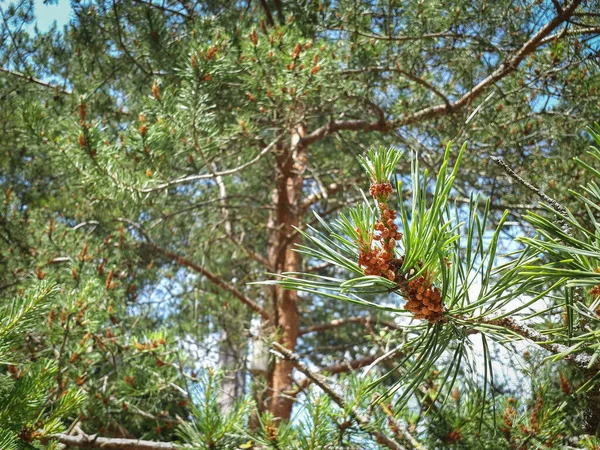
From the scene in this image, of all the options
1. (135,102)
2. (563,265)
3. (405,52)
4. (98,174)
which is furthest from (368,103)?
(563,265)

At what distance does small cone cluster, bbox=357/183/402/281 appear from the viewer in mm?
637

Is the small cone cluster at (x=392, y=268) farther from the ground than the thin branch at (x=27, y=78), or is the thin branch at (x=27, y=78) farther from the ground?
the thin branch at (x=27, y=78)

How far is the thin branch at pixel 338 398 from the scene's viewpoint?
3.41 feet

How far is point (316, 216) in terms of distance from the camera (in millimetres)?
685

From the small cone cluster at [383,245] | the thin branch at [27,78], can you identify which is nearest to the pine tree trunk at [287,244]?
the thin branch at [27,78]

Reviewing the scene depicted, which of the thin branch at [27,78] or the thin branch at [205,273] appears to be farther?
the thin branch at [205,273]

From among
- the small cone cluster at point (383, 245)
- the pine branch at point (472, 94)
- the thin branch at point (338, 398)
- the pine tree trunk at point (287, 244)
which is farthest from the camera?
the pine tree trunk at point (287, 244)

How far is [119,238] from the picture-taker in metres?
2.61

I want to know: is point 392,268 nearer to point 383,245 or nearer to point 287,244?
point 383,245

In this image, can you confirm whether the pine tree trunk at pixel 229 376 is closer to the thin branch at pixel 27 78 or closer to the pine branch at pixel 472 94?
the pine branch at pixel 472 94

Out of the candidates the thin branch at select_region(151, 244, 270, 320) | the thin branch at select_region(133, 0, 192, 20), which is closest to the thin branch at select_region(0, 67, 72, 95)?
the thin branch at select_region(133, 0, 192, 20)

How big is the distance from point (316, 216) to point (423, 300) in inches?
6.7

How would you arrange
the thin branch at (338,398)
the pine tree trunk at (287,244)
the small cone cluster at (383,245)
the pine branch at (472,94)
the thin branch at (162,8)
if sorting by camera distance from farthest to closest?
1. the pine tree trunk at (287,244)
2. the thin branch at (162,8)
3. the pine branch at (472,94)
4. the thin branch at (338,398)
5. the small cone cluster at (383,245)

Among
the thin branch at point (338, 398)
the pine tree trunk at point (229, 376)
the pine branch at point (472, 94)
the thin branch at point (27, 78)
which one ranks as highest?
the thin branch at point (27, 78)
